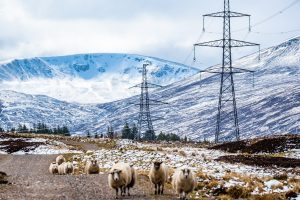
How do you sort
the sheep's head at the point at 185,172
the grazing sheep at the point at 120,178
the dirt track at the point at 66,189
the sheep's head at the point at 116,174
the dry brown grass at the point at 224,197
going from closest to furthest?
the dry brown grass at the point at 224,197, the sheep's head at the point at 185,172, the dirt track at the point at 66,189, the sheep's head at the point at 116,174, the grazing sheep at the point at 120,178

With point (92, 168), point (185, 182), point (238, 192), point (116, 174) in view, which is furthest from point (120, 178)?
point (92, 168)

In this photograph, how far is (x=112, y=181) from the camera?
90.5 feet

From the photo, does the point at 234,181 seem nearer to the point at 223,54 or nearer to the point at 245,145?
the point at 245,145

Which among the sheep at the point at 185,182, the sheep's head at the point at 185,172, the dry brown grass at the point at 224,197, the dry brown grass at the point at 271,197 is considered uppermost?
the sheep's head at the point at 185,172

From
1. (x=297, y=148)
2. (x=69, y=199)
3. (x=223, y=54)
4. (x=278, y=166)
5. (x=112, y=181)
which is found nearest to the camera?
(x=69, y=199)

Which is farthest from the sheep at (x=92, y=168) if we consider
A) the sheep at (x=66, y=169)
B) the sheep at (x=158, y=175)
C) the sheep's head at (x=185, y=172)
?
the sheep's head at (x=185, y=172)

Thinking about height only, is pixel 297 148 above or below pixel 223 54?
below

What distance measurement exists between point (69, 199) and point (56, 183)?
297 inches

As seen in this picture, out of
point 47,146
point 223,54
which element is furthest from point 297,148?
point 47,146

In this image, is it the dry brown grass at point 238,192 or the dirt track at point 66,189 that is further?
the dirt track at point 66,189

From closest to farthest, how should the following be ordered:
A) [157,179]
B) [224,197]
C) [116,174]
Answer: [224,197] → [116,174] → [157,179]

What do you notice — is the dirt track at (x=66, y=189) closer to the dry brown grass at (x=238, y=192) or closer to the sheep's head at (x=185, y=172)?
the sheep's head at (x=185, y=172)

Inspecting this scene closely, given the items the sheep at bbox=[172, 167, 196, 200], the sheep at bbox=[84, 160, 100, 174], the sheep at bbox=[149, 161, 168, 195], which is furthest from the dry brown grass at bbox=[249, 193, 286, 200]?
the sheep at bbox=[84, 160, 100, 174]

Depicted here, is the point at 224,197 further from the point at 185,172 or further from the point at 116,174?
the point at 116,174
